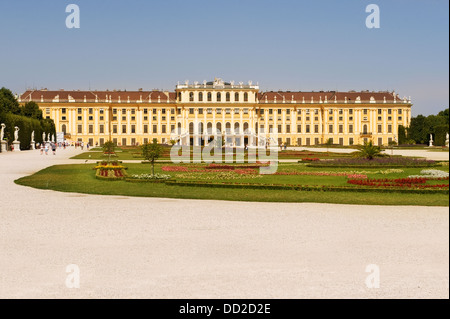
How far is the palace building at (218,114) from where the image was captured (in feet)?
241

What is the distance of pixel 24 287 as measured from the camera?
3.85 m

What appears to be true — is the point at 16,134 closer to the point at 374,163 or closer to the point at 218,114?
the point at 374,163

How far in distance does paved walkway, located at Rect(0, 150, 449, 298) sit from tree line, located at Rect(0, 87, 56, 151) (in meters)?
33.9

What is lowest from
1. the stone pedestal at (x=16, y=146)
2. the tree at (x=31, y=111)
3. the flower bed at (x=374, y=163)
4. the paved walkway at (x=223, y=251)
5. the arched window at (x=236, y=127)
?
the paved walkway at (x=223, y=251)

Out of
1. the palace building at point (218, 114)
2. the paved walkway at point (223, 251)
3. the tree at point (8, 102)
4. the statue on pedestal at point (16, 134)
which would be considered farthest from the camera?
the palace building at point (218, 114)

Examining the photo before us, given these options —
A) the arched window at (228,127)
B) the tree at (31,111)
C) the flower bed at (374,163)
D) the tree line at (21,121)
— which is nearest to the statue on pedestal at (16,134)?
the tree line at (21,121)

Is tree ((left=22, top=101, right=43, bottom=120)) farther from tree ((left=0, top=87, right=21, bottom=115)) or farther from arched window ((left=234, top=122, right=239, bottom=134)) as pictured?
arched window ((left=234, top=122, right=239, bottom=134))

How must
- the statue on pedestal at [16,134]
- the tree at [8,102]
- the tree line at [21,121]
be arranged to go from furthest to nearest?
the tree at [8,102] < the tree line at [21,121] < the statue on pedestal at [16,134]

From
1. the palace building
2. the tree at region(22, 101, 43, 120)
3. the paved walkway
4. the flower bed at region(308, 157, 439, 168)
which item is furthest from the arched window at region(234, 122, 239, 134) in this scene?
the paved walkway

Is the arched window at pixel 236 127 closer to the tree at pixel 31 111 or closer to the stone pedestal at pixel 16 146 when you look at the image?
the tree at pixel 31 111

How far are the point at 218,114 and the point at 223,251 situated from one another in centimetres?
6958

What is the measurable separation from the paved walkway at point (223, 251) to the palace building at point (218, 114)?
6563 cm

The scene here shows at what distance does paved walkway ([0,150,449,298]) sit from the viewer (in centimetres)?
381
